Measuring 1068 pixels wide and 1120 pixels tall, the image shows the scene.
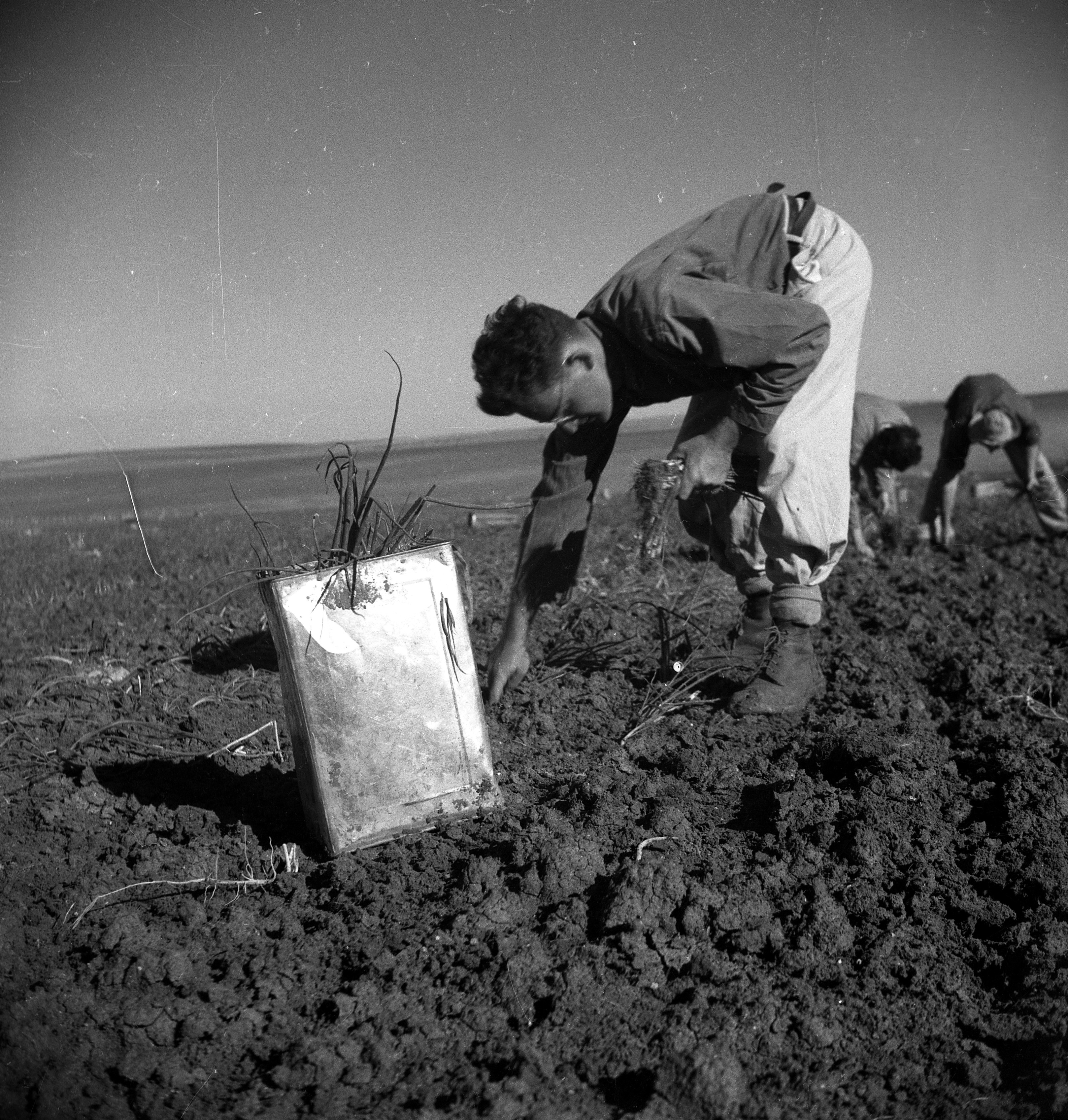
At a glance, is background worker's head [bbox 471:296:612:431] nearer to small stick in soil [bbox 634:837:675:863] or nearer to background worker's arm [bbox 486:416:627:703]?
background worker's arm [bbox 486:416:627:703]

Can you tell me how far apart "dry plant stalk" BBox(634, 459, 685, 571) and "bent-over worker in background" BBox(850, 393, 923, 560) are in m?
4.17

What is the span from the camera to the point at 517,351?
7.93ft

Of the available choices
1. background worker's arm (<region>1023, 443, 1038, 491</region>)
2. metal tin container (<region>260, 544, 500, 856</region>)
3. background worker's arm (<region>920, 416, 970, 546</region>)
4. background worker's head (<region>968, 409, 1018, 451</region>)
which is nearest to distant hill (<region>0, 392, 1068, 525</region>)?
metal tin container (<region>260, 544, 500, 856</region>)

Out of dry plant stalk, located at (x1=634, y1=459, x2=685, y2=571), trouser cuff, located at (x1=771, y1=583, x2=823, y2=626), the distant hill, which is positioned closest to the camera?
dry plant stalk, located at (x1=634, y1=459, x2=685, y2=571)

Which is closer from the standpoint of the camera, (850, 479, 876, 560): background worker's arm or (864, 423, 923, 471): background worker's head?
(850, 479, 876, 560): background worker's arm

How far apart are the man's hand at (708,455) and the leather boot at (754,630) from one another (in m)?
0.66

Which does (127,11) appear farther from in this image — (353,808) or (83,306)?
(353,808)

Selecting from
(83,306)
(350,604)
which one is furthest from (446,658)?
(83,306)

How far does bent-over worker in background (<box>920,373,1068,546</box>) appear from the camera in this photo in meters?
6.61

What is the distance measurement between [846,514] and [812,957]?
1555mm

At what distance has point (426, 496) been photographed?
2.25 m


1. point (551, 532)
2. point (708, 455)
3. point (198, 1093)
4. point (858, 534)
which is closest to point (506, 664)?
point (551, 532)

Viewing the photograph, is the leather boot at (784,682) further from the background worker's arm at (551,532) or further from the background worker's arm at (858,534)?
the background worker's arm at (858,534)

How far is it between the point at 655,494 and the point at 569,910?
44.4 inches
